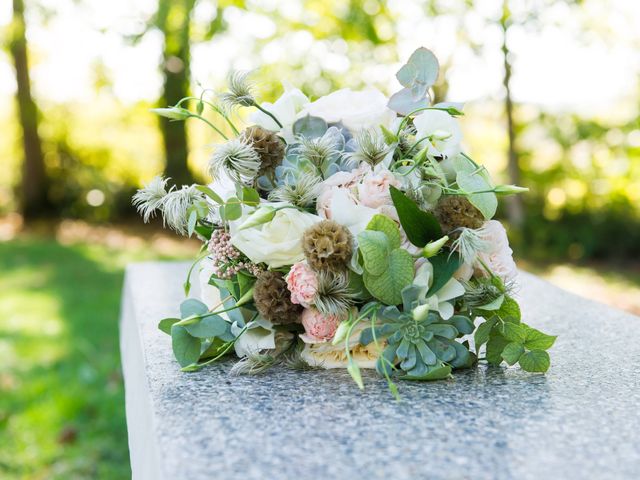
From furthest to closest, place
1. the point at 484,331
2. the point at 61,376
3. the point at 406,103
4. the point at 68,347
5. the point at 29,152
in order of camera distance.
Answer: the point at 29,152 < the point at 68,347 < the point at 61,376 < the point at 406,103 < the point at 484,331

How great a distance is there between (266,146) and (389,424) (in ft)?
2.20

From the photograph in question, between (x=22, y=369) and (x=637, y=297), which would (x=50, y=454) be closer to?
(x=22, y=369)

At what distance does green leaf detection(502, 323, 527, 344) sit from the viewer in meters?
1.46

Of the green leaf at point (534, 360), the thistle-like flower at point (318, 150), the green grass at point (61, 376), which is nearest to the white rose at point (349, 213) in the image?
Answer: the thistle-like flower at point (318, 150)

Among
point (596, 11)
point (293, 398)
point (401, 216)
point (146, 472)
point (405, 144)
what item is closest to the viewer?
point (146, 472)

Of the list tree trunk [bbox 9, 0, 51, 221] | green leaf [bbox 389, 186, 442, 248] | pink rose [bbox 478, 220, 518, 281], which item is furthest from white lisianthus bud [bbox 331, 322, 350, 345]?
tree trunk [bbox 9, 0, 51, 221]

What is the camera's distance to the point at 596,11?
9359mm

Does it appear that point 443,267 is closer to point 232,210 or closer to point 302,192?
point 302,192

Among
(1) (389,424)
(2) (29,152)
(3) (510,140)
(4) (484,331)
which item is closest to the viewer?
(1) (389,424)

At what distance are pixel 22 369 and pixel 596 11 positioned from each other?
8.28 meters

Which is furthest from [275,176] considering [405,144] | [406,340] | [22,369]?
[22,369]

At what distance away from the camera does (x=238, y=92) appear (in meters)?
1.56

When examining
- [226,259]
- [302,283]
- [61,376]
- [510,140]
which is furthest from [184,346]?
[510,140]

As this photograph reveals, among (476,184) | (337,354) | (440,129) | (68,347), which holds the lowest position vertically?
(68,347)
